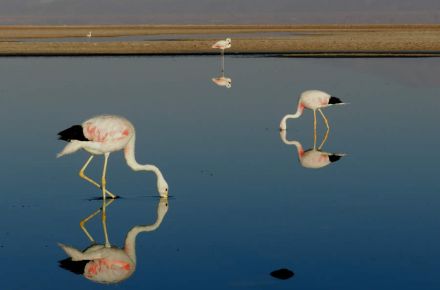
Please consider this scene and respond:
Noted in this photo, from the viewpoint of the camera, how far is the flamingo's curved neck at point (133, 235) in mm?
10898

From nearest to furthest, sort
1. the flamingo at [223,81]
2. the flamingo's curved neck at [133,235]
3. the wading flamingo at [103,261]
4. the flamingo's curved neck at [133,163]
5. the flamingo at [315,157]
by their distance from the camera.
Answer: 1. the wading flamingo at [103,261]
2. the flamingo's curved neck at [133,235]
3. the flamingo's curved neck at [133,163]
4. the flamingo at [315,157]
5. the flamingo at [223,81]

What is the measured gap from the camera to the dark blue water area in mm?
10211

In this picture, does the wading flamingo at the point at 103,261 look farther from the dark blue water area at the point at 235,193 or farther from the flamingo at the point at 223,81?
the flamingo at the point at 223,81

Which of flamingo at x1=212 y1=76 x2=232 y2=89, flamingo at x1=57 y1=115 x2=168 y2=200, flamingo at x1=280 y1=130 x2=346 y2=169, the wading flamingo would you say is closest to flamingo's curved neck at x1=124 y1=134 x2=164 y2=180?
flamingo at x1=57 y1=115 x2=168 y2=200

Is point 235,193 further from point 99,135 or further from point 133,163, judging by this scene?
point 99,135

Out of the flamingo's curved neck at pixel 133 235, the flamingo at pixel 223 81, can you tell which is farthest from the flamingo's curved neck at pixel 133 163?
the flamingo at pixel 223 81

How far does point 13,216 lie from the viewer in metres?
12.9

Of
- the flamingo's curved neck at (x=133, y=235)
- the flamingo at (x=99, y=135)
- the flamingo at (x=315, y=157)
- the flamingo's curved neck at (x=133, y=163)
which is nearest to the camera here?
the flamingo's curved neck at (x=133, y=235)

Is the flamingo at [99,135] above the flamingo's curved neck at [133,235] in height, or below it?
above

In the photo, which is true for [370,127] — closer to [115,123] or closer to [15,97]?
[115,123]

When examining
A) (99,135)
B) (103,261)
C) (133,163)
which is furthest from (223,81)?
(103,261)

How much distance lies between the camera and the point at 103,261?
413 inches

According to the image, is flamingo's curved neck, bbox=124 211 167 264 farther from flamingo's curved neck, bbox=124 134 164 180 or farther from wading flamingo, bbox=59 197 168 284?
flamingo's curved neck, bbox=124 134 164 180

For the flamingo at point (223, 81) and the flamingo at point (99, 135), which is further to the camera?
the flamingo at point (223, 81)
